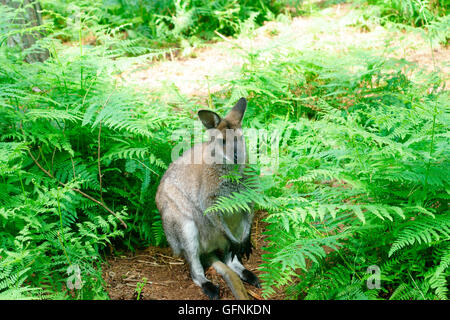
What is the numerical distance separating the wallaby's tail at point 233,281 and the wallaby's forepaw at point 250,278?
0.16 metres

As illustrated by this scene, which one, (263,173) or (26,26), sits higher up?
(26,26)

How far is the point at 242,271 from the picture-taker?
358 centimetres

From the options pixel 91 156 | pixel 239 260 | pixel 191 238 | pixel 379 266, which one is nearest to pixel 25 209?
pixel 91 156

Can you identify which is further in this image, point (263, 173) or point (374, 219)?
point (263, 173)

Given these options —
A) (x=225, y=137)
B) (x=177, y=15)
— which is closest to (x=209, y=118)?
(x=225, y=137)

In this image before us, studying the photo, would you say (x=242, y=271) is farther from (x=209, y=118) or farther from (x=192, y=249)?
(x=209, y=118)

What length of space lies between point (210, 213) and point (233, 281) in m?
0.60

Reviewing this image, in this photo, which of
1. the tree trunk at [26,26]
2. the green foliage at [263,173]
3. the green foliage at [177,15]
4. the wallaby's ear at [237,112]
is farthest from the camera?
the green foliage at [177,15]

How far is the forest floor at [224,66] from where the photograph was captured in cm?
349

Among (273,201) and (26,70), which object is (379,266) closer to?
(273,201)

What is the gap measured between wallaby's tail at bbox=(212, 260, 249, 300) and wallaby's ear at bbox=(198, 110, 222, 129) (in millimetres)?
1163

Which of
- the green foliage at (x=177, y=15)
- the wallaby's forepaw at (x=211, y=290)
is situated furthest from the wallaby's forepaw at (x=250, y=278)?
the green foliage at (x=177, y=15)

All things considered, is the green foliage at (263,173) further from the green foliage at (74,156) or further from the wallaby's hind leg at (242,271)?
the wallaby's hind leg at (242,271)
